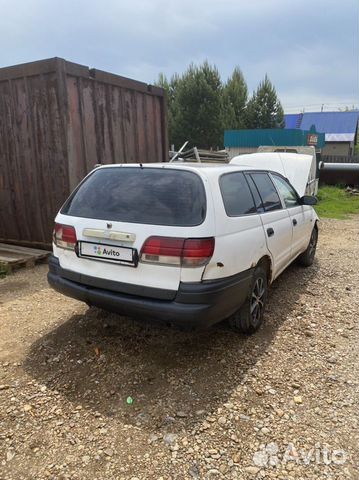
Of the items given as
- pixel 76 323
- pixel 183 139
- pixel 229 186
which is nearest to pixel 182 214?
pixel 229 186

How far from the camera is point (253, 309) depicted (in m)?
3.56

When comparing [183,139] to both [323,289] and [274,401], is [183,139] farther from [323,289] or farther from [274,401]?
[274,401]

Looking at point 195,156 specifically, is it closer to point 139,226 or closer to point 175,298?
point 139,226

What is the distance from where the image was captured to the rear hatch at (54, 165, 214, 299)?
9.16ft

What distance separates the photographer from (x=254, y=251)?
336 centimetres

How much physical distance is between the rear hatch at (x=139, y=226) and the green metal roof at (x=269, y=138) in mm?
14016

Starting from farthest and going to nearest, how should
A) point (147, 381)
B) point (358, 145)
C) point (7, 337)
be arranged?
1. point (358, 145)
2. point (7, 337)
3. point (147, 381)

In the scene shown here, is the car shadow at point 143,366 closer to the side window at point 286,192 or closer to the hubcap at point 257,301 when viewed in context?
the hubcap at point 257,301

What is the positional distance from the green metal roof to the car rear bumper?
14.1 metres

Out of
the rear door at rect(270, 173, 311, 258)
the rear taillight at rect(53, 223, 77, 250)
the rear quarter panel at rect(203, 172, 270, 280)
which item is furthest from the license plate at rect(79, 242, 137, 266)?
the rear door at rect(270, 173, 311, 258)

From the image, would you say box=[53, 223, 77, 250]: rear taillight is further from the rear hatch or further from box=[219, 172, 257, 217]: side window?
box=[219, 172, 257, 217]: side window

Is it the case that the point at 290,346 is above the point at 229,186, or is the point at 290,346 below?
below

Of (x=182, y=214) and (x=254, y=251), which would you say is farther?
(x=254, y=251)

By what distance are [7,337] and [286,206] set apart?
332 centimetres
